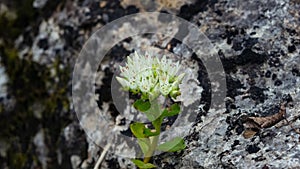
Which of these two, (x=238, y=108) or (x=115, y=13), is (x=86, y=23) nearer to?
(x=115, y=13)

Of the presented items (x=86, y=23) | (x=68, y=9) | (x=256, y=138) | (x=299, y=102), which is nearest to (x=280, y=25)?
(x=299, y=102)

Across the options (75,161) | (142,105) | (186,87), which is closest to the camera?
(142,105)

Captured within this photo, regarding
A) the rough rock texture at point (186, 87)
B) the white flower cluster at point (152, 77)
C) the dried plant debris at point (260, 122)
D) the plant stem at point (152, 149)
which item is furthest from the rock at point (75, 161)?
the dried plant debris at point (260, 122)

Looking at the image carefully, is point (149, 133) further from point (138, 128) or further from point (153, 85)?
point (153, 85)

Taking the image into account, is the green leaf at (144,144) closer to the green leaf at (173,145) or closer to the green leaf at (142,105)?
the green leaf at (173,145)

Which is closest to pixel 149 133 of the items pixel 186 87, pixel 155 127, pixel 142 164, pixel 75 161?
pixel 155 127
